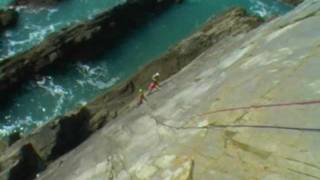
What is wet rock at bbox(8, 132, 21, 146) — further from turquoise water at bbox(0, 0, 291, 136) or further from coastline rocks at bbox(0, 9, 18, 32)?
coastline rocks at bbox(0, 9, 18, 32)

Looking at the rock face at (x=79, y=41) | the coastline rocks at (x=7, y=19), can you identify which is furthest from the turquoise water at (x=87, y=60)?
the coastline rocks at (x=7, y=19)

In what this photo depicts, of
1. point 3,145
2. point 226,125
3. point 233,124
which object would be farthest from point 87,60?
point 233,124

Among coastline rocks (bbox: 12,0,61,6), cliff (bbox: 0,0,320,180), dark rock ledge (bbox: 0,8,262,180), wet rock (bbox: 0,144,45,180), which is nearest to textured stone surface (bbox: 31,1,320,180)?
cliff (bbox: 0,0,320,180)

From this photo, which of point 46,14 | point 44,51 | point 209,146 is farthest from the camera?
point 46,14

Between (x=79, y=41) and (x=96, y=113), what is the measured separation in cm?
1014

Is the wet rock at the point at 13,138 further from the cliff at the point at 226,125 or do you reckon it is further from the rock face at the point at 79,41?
the rock face at the point at 79,41

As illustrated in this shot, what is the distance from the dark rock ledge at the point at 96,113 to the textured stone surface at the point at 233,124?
3087 millimetres

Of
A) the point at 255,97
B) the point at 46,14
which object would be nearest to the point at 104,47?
the point at 46,14

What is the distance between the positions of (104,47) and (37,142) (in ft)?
44.8

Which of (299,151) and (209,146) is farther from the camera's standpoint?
(209,146)

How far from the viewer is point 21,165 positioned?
77.3 ft

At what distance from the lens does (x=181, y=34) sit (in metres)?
39.9

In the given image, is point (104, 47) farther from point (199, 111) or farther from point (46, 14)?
point (199, 111)

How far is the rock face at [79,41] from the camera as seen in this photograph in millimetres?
34688
